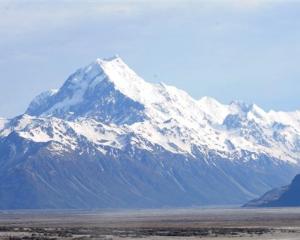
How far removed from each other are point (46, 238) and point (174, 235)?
26.3 meters

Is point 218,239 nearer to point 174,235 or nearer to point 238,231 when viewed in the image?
point 174,235

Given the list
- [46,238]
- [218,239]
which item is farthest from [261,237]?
[46,238]

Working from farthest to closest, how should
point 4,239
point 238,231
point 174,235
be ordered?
point 238,231 < point 174,235 < point 4,239

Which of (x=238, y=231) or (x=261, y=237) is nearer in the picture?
(x=261, y=237)

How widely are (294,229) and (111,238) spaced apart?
4597 centimetres

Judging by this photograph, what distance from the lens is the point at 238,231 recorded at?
19425cm

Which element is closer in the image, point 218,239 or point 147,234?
point 218,239

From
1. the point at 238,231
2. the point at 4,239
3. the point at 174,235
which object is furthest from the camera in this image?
the point at 238,231

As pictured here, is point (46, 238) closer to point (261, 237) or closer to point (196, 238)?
point (196, 238)

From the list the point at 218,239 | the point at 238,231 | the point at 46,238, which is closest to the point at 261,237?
the point at 218,239

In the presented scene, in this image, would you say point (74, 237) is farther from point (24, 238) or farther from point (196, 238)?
point (196, 238)

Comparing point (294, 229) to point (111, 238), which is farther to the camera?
point (294, 229)

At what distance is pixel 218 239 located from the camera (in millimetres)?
166250

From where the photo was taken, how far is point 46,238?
168 metres
